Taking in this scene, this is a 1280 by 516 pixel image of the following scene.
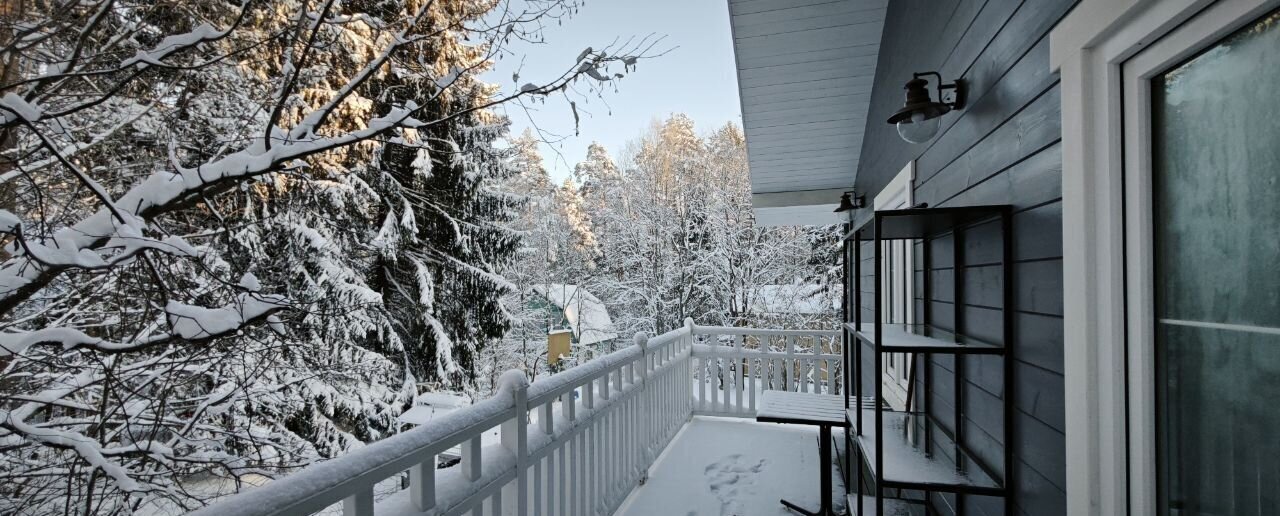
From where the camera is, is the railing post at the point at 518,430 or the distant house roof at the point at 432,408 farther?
the distant house roof at the point at 432,408

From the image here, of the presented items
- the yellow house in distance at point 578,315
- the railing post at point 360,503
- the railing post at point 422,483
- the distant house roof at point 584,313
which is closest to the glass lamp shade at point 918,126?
the railing post at point 422,483

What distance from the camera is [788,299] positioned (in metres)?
10.7

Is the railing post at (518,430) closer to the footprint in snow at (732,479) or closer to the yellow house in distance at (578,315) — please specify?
the footprint in snow at (732,479)

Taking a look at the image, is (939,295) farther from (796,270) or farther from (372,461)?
(796,270)

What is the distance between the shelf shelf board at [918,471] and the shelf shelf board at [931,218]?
0.67m

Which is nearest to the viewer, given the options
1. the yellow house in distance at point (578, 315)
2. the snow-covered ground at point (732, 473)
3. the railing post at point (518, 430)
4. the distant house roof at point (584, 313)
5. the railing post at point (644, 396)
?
the railing post at point (518, 430)

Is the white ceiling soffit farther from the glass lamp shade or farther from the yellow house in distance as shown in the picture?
the yellow house in distance

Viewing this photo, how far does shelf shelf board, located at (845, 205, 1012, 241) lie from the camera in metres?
1.57

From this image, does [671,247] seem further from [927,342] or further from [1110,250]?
[1110,250]

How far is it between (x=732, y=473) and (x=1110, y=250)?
3.09 metres

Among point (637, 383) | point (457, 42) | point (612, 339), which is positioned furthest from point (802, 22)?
point (612, 339)

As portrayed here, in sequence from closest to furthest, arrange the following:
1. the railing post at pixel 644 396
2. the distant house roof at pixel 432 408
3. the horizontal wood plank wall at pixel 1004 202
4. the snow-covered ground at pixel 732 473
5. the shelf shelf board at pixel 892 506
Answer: the horizontal wood plank wall at pixel 1004 202
the shelf shelf board at pixel 892 506
the snow-covered ground at pixel 732 473
the railing post at pixel 644 396
the distant house roof at pixel 432 408

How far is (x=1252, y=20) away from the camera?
0.77 meters

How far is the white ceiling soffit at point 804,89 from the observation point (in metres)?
3.40
